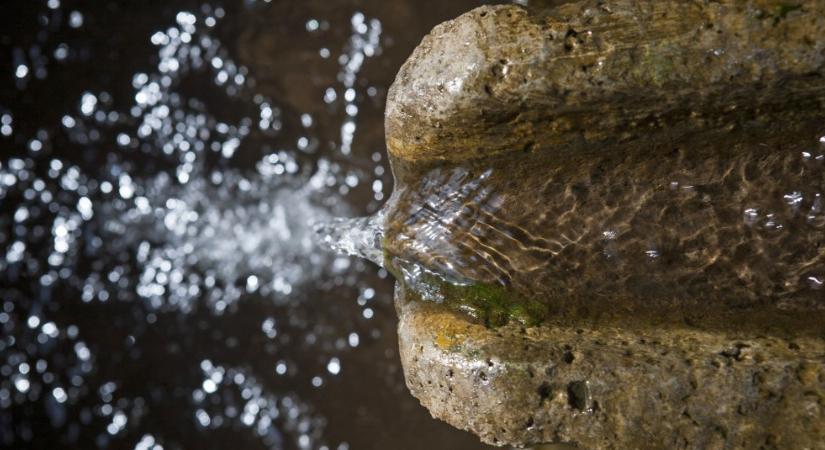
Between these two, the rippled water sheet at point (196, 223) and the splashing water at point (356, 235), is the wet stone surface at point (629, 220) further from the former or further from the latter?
the rippled water sheet at point (196, 223)

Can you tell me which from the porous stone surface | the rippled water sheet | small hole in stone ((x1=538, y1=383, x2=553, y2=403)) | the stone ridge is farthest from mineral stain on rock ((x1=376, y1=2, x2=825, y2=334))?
the rippled water sheet

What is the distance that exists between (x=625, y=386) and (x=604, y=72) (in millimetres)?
944

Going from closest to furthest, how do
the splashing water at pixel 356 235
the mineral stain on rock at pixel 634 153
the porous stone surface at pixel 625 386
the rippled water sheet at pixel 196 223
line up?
the porous stone surface at pixel 625 386
the mineral stain on rock at pixel 634 153
the splashing water at pixel 356 235
the rippled water sheet at pixel 196 223

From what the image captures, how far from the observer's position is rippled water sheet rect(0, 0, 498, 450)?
14.1 ft

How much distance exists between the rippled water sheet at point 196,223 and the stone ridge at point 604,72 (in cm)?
182

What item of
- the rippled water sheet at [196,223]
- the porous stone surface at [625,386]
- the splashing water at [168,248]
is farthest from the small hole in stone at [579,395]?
the splashing water at [168,248]

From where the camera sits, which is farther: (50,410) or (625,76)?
(50,410)

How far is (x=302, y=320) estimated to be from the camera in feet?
14.3

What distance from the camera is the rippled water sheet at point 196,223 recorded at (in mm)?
4305

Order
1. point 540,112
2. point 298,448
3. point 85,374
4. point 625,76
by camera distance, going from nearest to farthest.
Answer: point 625,76 < point 540,112 < point 298,448 < point 85,374

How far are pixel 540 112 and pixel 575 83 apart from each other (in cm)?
17

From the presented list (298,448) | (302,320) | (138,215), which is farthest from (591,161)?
(138,215)

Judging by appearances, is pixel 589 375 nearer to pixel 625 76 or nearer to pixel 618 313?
pixel 618 313

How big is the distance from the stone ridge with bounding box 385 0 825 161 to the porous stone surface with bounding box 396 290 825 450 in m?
0.68
